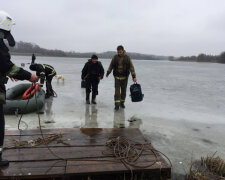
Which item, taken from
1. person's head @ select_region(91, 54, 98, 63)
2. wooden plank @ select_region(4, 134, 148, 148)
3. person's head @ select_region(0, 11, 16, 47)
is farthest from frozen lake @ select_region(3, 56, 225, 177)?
person's head @ select_region(0, 11, 16, 47)

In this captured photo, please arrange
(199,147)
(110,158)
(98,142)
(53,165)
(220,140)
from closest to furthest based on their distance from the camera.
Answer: (53,165)
(110,158)
(98,142)
(199,147)
(220,140)

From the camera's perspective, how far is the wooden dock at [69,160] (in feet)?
7.64

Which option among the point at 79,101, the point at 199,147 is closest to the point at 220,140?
the point at 199,147

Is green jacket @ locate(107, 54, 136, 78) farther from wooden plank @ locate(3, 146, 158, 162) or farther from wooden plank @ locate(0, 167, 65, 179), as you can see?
wooden plank @ locate(0, 167, 65, 179)

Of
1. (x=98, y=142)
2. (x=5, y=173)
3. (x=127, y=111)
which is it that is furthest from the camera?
(x=127, y=111)

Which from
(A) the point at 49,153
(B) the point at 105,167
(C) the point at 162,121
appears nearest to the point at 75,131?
(A) the point at 49,153

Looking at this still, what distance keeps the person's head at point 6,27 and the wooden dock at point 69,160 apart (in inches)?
56.8

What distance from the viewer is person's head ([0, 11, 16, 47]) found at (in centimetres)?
→ 225

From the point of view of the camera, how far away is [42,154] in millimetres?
2697

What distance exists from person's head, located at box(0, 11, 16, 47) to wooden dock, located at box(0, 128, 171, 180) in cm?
144

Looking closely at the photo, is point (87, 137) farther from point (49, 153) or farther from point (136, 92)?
point (136, 92)

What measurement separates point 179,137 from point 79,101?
3.72m

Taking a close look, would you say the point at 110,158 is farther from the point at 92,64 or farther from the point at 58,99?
the point at 58,99

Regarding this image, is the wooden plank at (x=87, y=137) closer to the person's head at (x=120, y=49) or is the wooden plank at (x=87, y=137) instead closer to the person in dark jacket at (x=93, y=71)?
the person's head at (x=120, y=49)
